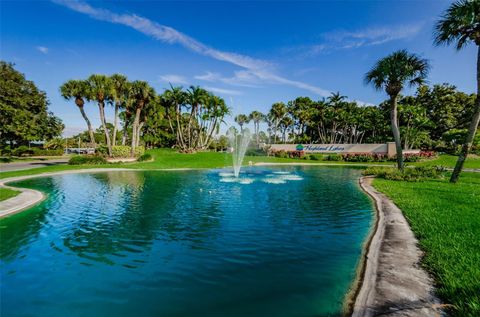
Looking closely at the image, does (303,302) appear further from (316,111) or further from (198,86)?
(316,111)

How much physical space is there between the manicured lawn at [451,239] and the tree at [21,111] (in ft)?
162

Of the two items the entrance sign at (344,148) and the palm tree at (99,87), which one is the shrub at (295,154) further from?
the palm tree at (99,87)

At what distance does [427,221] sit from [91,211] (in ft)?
43.2

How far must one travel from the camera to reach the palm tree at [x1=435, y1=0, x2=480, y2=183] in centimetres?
1587

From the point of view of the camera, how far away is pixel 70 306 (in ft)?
15.6

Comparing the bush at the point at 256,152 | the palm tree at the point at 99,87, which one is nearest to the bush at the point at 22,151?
the palm tree at the point at 99,87

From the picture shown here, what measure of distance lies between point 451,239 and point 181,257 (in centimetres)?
708

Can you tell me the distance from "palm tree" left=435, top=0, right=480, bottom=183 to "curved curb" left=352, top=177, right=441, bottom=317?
13.7m

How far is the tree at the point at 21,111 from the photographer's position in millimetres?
38125

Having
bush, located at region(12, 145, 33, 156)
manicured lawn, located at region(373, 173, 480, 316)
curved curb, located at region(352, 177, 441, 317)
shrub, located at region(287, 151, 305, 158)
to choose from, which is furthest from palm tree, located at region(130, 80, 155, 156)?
curved curb, located at region(352, 177, 441, 317)

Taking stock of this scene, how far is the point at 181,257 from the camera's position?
6785 millimetres

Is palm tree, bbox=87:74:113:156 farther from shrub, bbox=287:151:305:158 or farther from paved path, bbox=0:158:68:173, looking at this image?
shrub, bbox=287:151:305:158

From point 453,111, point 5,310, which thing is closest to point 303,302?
point 5,310

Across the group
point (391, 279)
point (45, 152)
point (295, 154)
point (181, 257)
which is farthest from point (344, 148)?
point (45, 152)
